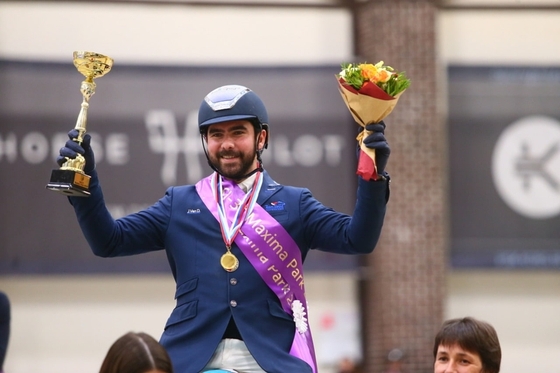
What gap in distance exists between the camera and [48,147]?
11711mm

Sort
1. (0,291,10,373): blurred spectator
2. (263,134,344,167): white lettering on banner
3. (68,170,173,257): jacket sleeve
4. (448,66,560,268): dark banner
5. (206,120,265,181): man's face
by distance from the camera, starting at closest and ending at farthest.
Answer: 1. (68,170,173,257): jacket sleeve
2. (206,120,265,181): man's face
3. (0,291,10,373): blurred spectator
4. (263,134,344,167): white lettering on banner
5. (448,66,560,268): dark banner

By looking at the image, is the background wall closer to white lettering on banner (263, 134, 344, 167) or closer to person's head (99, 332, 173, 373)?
white lettering on banner (263, 134, 344, 167)

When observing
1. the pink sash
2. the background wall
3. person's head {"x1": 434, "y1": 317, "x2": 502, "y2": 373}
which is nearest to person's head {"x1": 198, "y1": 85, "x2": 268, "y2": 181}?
the pink sash

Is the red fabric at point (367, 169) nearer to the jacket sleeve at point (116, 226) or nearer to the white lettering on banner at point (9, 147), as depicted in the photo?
the jacket sleeve at point (116, 226)

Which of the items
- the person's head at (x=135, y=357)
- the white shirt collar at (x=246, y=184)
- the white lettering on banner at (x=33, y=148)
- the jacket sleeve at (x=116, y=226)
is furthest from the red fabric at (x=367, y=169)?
the white lettering on banner at (x=33, y=148)

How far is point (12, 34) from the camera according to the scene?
469 inches

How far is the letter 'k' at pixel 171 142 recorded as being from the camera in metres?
11.8

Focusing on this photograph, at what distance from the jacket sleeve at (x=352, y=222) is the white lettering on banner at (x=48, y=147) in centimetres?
775

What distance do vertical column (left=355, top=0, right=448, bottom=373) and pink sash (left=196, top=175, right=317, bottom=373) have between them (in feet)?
25.0

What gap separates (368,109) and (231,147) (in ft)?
1.97

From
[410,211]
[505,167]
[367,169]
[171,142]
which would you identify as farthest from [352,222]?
[505,167]

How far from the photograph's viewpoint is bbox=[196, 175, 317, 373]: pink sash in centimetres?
408

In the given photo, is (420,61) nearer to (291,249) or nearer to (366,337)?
(366,337)

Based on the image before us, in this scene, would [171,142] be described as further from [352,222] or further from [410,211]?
[352,222]
